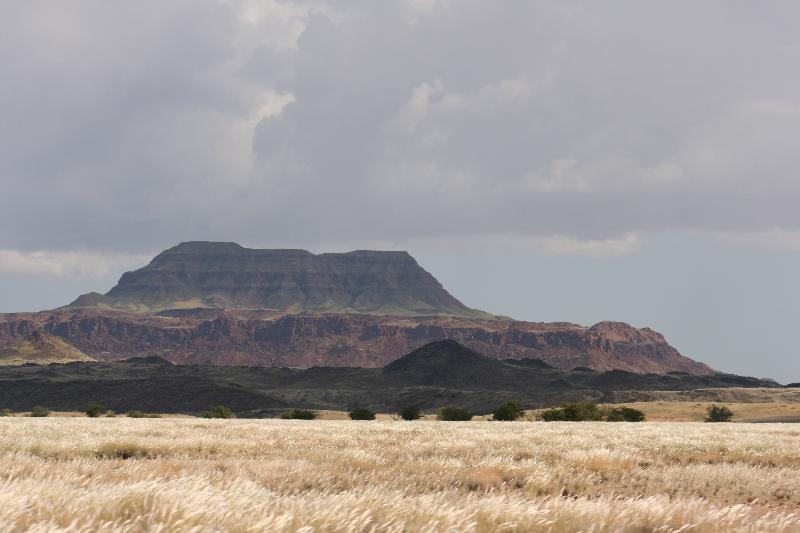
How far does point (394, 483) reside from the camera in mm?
10211

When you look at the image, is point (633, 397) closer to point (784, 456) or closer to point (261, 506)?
point (784, 456)

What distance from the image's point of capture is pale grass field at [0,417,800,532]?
5.23 meters

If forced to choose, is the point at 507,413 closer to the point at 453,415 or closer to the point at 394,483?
the point at 453,415

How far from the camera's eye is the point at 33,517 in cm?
488

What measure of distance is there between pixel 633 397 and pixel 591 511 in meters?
139

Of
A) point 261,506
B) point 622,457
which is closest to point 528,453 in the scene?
point 622,457

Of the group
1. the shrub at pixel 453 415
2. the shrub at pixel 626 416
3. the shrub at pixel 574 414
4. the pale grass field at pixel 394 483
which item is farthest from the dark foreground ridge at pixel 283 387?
the pale grass field at pixel 394 483

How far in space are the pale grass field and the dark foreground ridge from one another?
345ft

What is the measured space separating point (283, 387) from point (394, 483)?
179568 millimetres

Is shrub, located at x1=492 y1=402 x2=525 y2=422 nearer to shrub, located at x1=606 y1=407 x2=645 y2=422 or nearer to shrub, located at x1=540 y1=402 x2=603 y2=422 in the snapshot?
shrub, located at x1=540 y1=402 x2=603 y2=422

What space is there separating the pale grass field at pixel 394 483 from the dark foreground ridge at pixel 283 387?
10513 centimetres

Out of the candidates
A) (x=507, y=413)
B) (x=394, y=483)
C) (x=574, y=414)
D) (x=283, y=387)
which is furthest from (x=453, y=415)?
(x=283, y=387)

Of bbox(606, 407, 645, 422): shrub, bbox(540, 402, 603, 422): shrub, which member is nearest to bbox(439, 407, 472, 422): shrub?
bbox(540, 402, 603, 422): shrub

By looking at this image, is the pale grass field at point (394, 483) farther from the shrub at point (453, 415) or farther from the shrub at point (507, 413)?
the shrub at point (453, 415)
